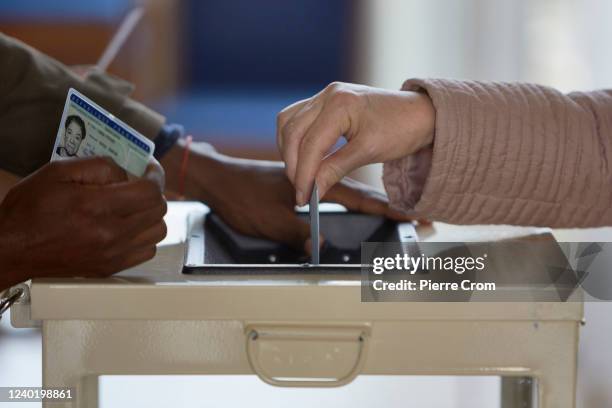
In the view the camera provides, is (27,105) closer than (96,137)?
No

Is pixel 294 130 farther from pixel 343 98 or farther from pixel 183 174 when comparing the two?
pixel 183 174

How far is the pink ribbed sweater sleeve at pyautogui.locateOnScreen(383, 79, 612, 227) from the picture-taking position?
0.88m

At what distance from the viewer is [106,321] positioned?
805 millimetres

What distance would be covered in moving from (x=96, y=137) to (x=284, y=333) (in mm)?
244

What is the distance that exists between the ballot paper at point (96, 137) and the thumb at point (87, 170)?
0.12 feet

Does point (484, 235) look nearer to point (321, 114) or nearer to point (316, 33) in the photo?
point (321, 114)

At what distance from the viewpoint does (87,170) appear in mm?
814

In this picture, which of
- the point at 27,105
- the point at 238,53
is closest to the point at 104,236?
the point at 27,105

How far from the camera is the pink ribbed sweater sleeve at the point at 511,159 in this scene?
884 millimetres

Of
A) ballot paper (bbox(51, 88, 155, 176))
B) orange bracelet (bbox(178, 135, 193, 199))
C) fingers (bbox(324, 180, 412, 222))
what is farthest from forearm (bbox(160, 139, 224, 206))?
ballot paper (bbox(51, 88, 155, 176))

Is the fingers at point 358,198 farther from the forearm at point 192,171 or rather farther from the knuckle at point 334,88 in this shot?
the knuckle at point 334,88

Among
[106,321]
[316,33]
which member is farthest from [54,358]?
[316,33]

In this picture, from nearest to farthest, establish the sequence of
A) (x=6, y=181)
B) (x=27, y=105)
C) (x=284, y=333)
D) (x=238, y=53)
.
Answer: (x=284, y=333) → (x=27, y=105) → (x=6, y=181) → (x=238, y=53)

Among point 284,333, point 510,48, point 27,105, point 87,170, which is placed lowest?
point 284,333
